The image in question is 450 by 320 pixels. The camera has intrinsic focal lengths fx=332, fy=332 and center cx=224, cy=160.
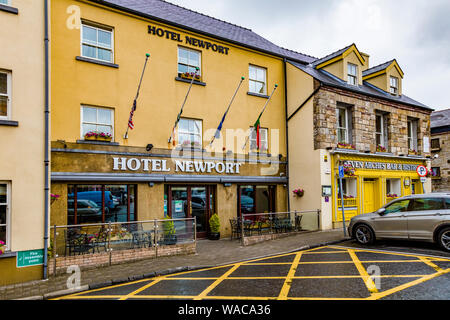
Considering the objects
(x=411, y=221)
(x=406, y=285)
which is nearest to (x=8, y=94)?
(x=406, y=285)

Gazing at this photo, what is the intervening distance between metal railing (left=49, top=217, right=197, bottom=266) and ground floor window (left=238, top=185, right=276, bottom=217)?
4569 millimetres

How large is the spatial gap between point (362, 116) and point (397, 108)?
344 centimetres

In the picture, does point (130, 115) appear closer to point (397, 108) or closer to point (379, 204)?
point (379, 204)

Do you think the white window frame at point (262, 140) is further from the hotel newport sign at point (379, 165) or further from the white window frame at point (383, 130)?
the white window frame at point (383, 130)

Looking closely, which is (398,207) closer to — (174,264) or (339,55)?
(174,264)

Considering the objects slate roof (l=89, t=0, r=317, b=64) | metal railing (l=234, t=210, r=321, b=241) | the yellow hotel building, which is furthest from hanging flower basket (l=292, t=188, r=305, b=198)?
slate roof (l=89, t=0, r=317, b=64)

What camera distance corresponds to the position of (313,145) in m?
15.9

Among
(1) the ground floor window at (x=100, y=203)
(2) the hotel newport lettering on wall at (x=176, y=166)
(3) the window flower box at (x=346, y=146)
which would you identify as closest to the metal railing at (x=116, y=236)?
(1) the ground floor window at (x=100, y=203)

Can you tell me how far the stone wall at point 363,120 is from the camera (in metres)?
15.8

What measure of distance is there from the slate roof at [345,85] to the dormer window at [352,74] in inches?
14.2

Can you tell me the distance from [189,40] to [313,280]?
437 inches

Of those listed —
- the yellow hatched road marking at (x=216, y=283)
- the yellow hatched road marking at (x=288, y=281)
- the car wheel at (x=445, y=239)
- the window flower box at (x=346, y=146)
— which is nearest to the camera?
the yellow hatched road marking at (x=288, y=281)
